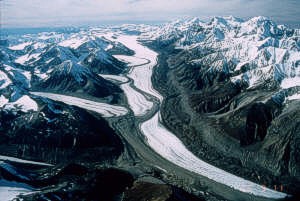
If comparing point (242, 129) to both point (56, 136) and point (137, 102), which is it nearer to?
point (137, 102)

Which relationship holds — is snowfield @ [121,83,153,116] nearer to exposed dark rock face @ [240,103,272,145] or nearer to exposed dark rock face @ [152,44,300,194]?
exposed dark rock face @ [152,44,300,194]

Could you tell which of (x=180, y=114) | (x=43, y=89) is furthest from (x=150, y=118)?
(x=43, y=89)

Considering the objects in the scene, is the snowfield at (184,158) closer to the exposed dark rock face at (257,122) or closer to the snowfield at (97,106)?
the snowfield at (97,106)

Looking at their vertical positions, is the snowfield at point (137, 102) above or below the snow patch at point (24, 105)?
below

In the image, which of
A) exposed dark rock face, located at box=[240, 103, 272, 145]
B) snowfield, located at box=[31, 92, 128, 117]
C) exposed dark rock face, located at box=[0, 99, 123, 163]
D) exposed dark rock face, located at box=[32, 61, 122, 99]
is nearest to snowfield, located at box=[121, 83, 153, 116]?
snowfield, located at box=[31, 92, 128, 117]

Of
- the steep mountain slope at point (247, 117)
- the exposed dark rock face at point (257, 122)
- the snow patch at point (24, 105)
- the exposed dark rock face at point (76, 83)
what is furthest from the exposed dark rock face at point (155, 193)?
the exposed dark rock face at point (76, 83)

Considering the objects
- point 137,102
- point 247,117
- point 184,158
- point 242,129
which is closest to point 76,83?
point 137,102

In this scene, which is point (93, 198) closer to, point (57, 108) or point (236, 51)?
point (57, 108)

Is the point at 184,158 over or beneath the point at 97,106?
over

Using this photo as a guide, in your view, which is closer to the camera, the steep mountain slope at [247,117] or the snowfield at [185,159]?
the snowfield at [185,159]

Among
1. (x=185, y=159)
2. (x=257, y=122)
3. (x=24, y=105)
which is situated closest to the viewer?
(x=185, y=159)

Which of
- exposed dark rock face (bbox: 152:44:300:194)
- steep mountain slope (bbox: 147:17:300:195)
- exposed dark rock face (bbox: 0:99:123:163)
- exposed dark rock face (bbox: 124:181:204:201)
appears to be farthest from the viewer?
exposed dark rock face (bbox: 0:99:123:163)
